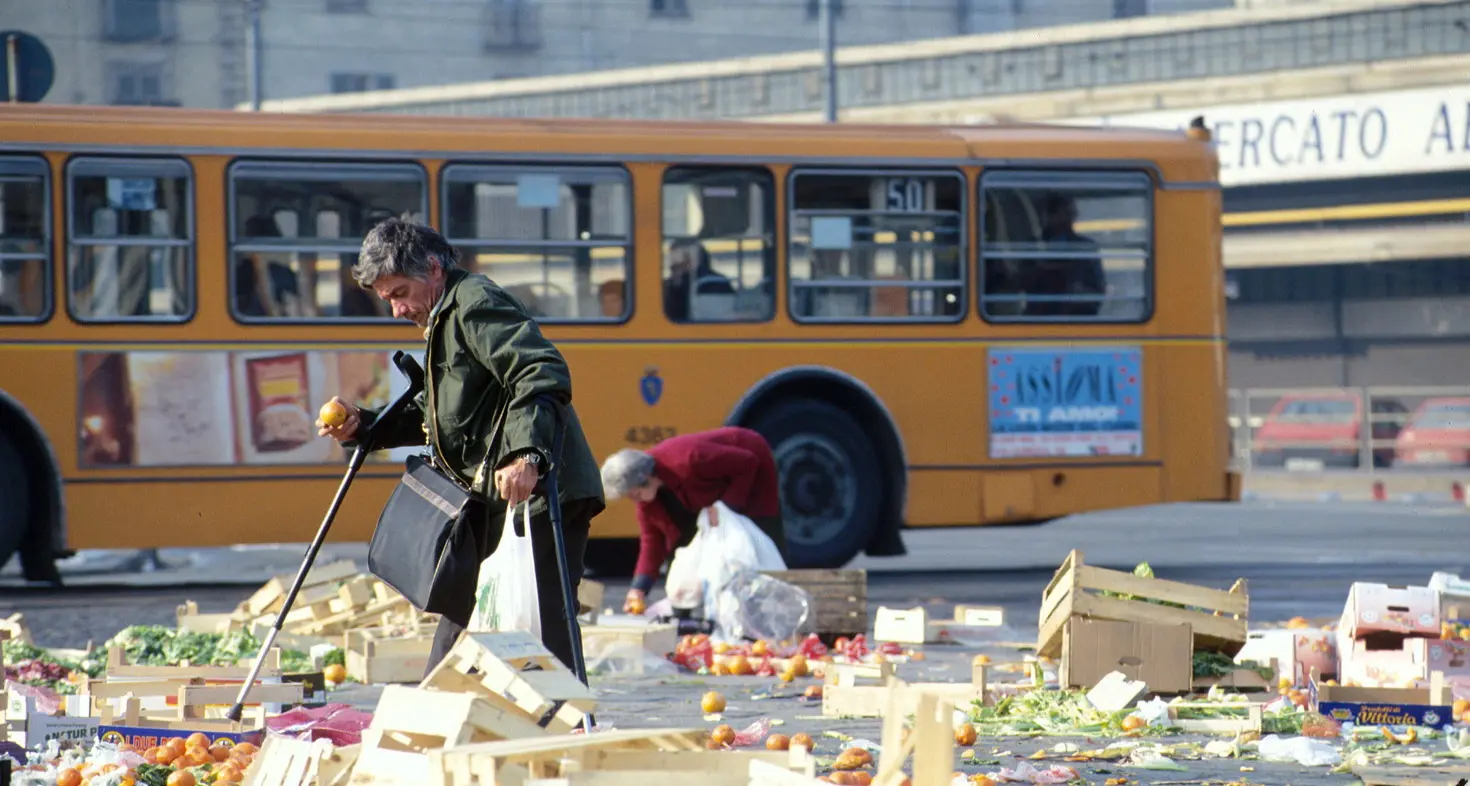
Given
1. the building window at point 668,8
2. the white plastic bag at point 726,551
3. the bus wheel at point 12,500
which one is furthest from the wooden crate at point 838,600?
the building window at point 668,8

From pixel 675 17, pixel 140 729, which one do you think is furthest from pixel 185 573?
pixel 675 17

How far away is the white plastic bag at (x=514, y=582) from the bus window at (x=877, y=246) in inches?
326

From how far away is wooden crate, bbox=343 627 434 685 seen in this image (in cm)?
936

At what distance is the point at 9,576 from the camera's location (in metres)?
16.2

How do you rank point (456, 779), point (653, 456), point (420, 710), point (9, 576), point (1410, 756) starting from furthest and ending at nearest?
point (9, 576) → point (653, 456) → point (1410, 756) → point (420, 710) → point (456, 779)

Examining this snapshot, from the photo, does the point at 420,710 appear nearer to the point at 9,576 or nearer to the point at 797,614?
the point at 797,614

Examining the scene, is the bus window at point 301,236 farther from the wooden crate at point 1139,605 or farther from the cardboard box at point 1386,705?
the cardboard box at point 1386,705

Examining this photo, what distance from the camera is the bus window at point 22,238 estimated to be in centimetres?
1321

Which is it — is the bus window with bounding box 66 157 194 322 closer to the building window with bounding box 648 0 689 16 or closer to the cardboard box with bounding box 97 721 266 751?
the cardboard box with bounding box 97 721 266 751

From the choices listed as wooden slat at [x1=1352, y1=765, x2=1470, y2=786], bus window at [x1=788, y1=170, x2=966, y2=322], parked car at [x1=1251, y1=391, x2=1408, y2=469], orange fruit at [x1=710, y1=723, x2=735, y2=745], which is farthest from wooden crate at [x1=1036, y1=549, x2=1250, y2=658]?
parked car at [x1=1251, y1=391, x2=1408, y2=469]

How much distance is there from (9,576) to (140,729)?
10374 millimetres

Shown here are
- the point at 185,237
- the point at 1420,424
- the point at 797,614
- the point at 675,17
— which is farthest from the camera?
the point at 675,17

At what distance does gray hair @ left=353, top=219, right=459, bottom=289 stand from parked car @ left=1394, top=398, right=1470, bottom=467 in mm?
22808

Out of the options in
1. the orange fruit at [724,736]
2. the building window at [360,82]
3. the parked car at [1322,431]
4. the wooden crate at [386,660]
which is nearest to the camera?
the orange fruit at [724,736]
